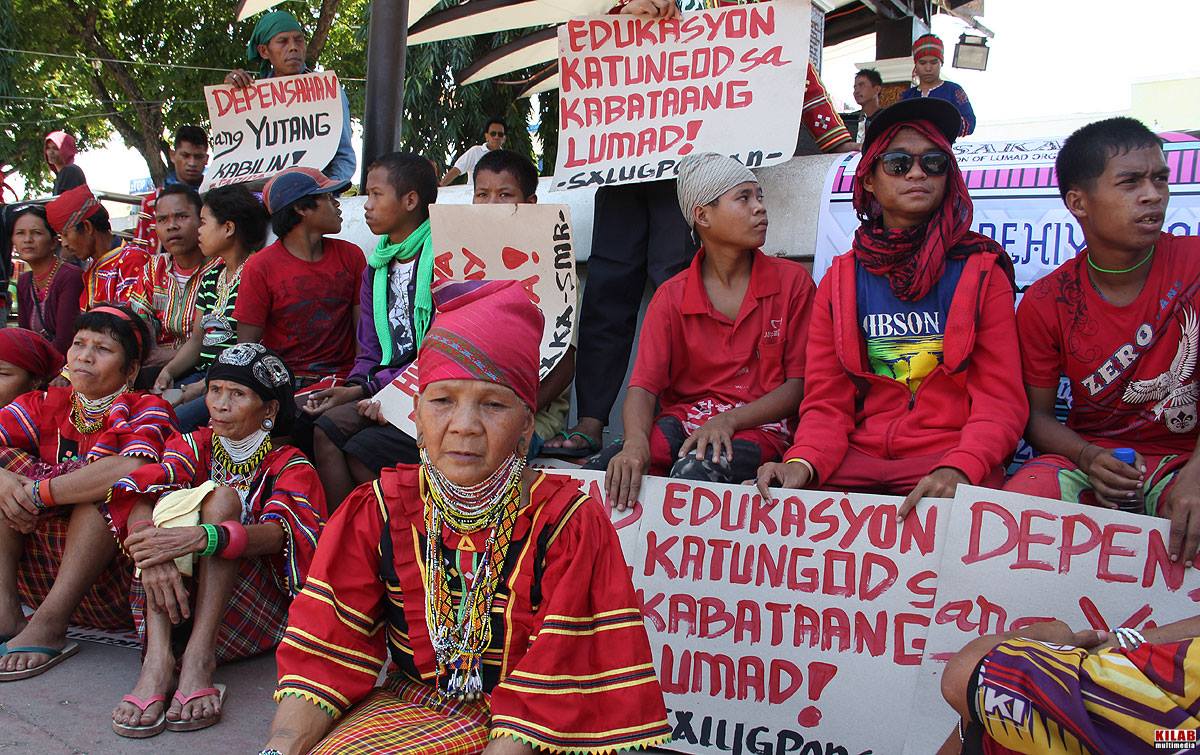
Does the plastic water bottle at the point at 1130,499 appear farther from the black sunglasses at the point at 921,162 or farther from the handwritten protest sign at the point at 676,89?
the handwritten protest sign at the point at 676,89

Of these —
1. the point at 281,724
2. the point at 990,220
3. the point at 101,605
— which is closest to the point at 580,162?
the point at 990,220

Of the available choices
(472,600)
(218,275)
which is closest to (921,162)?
(472,600)

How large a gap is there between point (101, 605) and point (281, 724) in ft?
7.65

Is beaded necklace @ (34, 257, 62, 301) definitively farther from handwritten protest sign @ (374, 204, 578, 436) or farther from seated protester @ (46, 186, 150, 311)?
handwritten protest sign @ (374, 204, 578, 436)

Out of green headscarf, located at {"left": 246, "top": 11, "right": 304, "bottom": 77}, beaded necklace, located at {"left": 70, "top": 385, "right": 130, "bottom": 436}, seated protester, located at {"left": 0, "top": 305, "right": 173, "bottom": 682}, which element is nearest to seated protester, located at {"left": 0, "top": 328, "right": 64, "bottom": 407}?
seated protester, located at {"left": 0, "top": 305, "right": 173, "bottom": 682}

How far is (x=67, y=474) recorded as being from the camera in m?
3.69

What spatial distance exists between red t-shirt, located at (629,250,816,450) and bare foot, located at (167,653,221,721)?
1705mm

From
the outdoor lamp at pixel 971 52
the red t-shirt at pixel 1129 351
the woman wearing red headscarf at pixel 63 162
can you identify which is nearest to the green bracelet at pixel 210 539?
the red t-shirt at pixel 1129 351

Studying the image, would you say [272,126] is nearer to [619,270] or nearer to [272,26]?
[272,26]

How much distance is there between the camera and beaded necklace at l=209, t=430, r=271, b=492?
3.65 m

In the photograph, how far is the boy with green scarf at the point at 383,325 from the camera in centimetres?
394

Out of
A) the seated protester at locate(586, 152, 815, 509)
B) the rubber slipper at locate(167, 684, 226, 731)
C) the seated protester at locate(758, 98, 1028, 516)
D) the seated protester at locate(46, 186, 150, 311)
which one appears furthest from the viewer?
the seated protester at locate(46, 186, 150, 311)

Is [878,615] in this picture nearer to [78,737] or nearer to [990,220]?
[990,220]

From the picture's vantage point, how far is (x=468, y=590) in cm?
212
